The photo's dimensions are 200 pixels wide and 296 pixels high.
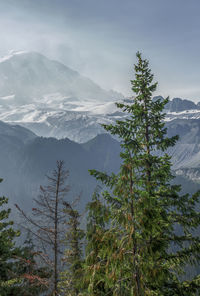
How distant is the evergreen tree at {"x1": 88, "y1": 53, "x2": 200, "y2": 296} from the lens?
6227 millimetres

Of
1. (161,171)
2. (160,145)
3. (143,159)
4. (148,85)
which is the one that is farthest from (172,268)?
(148,85)

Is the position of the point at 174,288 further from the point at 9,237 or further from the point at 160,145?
the point at 9,237

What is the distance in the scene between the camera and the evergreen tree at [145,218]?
6227 millimetres

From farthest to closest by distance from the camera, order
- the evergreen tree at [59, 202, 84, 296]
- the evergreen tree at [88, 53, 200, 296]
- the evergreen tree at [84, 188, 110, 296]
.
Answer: the evergreen tree at [59, 202, 84, 296] < the evergreen tree at [84, 188, 110, 296] < the evergreen tree at [88, 53, 200, 296]

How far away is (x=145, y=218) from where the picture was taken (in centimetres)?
662

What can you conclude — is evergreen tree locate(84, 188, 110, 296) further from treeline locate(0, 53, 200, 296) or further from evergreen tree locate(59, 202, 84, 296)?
evergreen tree locate(59, 202, 84, 296)

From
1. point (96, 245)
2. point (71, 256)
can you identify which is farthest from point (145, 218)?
point (71, 256)

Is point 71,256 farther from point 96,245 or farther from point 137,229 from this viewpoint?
point 137,229

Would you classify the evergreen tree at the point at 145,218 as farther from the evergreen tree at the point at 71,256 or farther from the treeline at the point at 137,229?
the evergreen tree at the point at 71,256

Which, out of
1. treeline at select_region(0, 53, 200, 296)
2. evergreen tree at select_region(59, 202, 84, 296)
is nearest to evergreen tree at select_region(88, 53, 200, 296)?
treeline at select_region(0, 53, 200, 296)

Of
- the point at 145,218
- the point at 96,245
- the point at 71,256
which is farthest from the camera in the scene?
the point at 71,256

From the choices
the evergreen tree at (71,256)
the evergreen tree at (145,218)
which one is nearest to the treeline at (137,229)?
the evergreen tree at (145,218)

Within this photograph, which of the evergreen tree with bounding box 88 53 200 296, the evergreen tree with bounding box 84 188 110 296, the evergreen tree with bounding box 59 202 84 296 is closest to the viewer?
the evergreen tree with bounding box 88 53 200 296

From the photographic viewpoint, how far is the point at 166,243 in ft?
29.0
